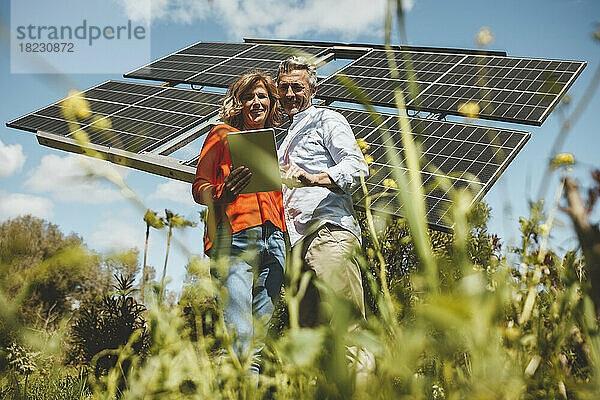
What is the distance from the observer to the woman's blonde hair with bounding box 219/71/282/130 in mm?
2352

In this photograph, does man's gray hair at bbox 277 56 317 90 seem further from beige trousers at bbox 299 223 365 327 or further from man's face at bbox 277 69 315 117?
beige trousers at bbox 299 223 365 327

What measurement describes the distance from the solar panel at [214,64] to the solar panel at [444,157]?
2457mm

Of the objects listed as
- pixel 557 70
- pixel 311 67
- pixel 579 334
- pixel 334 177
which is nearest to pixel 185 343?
pixel 579 334

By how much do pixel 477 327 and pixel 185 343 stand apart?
1.71ft

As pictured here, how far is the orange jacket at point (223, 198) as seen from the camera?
1988 millimetres

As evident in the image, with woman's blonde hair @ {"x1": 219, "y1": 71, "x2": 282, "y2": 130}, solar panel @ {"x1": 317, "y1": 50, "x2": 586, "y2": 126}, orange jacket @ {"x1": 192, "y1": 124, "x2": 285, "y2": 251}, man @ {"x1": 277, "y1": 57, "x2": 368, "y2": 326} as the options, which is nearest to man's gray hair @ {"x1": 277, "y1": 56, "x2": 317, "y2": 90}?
man @ {"x1": 277, "y1": 57, "x2": 368, "y2": 326}

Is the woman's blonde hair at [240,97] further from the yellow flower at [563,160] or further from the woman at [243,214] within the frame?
the yellow flower at [563,160]

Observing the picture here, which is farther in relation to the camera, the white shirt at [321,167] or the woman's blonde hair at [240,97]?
the woman's blonde hair at [240,97]

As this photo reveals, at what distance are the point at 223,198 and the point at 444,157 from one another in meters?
2.80

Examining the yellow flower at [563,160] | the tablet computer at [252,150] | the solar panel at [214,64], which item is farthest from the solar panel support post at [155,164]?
the yellow flower at [563,160]

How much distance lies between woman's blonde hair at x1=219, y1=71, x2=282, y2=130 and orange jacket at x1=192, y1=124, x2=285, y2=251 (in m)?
0.15

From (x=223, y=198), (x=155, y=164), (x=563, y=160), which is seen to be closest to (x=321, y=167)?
(x=223, y=198)

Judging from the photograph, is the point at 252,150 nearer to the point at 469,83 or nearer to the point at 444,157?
the point at 444,157

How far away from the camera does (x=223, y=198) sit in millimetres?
1916
